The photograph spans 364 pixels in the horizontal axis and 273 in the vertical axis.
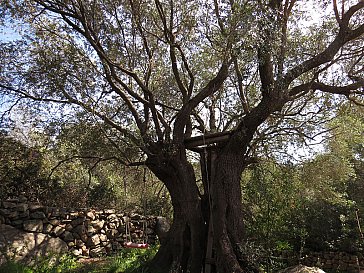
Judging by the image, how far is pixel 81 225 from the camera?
8422 mm

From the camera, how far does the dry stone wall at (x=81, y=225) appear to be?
7352 mm

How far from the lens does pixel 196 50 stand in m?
6.87

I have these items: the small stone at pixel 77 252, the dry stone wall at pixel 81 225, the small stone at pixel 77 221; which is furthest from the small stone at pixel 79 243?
the small stone at pixel 77 221

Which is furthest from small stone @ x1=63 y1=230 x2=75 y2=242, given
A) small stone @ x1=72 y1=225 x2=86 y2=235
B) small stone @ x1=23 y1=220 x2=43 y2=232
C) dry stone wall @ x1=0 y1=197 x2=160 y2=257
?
small stone @ x1=23 y1=220 x2=43 y2=232

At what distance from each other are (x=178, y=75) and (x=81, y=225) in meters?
4.69

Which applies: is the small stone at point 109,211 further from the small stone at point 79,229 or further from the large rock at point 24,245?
the large rock at point 24,245

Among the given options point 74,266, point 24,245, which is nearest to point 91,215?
point 74,266

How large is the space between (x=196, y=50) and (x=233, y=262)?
4.19 meters

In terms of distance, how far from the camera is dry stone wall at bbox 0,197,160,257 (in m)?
7.35

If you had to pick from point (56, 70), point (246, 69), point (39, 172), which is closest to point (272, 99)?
point (246, 69)

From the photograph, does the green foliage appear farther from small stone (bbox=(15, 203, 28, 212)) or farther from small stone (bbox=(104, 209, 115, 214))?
small stone (bbox=(104, 209, 115, 214))

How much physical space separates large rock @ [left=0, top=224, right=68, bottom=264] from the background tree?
267 centimetres

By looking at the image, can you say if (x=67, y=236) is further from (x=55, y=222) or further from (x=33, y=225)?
(x=33, y=225)

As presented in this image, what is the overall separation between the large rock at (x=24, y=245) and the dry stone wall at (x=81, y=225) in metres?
0.15
